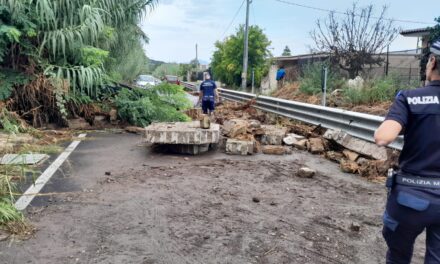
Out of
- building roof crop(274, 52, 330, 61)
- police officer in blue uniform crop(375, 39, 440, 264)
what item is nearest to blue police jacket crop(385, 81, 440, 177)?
police officer in blue uniform crop(375, 39, 440, 264)

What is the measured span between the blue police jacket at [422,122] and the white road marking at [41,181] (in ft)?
13.1

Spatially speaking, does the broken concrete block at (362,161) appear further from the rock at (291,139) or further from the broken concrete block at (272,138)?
the broken concrete block at (272,138)

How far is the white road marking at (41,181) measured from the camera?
4.78 m

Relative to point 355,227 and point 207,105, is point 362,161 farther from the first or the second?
point 207,105

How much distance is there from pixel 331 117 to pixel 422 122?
244 inches

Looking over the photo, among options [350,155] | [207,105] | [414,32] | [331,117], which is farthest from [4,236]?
[414,32]

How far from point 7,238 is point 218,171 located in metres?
3.33

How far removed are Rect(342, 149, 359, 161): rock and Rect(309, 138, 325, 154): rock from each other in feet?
2.20

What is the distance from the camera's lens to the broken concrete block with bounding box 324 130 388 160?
657cm

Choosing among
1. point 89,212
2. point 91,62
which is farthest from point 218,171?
point 91,62

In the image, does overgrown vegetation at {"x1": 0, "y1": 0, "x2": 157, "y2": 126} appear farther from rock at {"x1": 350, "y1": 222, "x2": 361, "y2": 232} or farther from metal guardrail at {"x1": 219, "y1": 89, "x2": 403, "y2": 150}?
rock at {"x1": 350, "y1": 222, "x2": 361, "y2": 232}

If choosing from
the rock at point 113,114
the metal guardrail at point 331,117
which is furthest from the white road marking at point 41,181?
the metal guardrail at point 331,117

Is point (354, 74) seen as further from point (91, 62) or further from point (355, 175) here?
point (355, 175)

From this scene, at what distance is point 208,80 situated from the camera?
1343 centimetres
